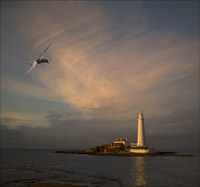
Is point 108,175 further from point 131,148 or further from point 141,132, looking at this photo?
point 131,148

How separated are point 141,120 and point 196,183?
52165 mm

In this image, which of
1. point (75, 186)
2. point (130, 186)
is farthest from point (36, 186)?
point (130, 186)

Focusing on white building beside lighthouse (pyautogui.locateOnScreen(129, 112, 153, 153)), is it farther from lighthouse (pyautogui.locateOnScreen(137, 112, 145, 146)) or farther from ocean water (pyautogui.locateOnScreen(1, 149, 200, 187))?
ocean water (pyautogui.locateOnScreen(1, 149, 200, 187))

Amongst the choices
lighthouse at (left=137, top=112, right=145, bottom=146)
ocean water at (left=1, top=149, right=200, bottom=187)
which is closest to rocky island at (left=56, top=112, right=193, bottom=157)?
lighthouse at (left=137, top=112, right=145, bottom=146)

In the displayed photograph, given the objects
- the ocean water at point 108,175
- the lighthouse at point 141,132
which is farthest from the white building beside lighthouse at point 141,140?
the ocean water at point 108,175

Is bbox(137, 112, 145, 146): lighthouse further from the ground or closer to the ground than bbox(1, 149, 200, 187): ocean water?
further from the ground

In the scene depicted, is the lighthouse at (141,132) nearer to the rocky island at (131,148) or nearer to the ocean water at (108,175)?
the rocky island at (131,148)

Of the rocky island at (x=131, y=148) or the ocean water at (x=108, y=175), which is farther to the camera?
the rocky island at (x=131, y=148)

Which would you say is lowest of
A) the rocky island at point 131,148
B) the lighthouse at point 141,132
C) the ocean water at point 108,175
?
the ocean water at point 108,175

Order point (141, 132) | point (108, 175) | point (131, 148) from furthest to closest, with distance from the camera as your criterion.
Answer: point (131, 148), point (141, 132), point (108, 175)

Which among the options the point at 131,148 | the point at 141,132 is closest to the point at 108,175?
the point at 141,132

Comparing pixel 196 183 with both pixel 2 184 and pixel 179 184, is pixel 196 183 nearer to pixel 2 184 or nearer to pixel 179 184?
pixel 179 184

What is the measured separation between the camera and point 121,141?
303 feet

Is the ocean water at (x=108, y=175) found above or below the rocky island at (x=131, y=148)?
below
